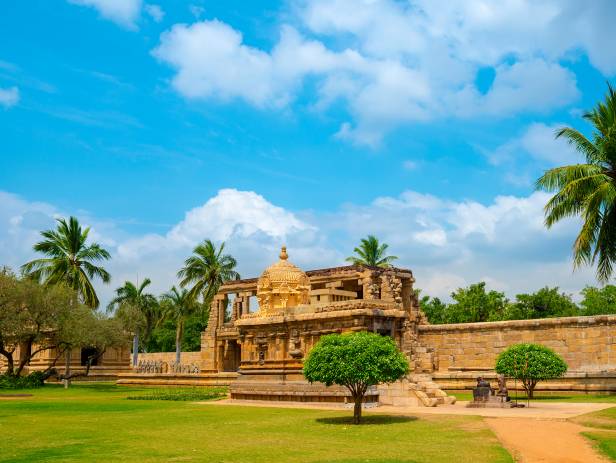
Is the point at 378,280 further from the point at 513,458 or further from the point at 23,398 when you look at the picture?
the point at 513,458

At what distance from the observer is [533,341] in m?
30.7

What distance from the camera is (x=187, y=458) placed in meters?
11.1

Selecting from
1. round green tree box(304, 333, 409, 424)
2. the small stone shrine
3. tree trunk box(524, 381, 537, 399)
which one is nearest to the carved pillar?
tree trunk box(524, 381, 537, 399)

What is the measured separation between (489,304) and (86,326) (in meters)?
29.9

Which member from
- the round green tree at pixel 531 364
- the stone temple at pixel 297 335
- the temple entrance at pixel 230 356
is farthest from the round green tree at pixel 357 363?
the temple entrance at pixel 230 356

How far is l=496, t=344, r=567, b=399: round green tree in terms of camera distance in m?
22.2

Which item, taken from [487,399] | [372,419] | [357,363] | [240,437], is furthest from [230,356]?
[240,437]

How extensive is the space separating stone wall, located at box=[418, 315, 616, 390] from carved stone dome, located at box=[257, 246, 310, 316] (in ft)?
24.2

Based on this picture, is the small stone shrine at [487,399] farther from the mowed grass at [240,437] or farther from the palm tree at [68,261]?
the palm tree at [68,261]

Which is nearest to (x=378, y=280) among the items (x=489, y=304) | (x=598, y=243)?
(x=489, y=304)

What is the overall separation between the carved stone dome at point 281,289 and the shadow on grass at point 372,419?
9494mm

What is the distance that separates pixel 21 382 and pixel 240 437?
84.8 feet

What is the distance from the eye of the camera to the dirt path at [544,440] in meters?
10.8

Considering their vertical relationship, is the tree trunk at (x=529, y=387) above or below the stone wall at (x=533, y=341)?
below
